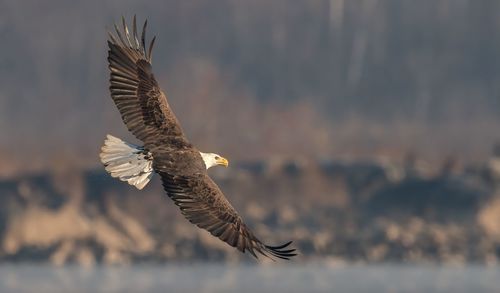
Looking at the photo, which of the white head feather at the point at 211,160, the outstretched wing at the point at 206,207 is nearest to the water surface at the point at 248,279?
the white head feather at the point at 211,160

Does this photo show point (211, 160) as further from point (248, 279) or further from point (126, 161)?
point (248, 279)

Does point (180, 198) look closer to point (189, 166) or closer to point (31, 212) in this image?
point (189, 166)

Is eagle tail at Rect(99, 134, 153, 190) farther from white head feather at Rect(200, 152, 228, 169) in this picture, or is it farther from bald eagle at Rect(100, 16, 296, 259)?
white head feather at Rect(200, 152, 228, 169)

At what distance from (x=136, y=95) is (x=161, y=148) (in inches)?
28.9

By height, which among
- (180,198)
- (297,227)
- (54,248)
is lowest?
(180,198)

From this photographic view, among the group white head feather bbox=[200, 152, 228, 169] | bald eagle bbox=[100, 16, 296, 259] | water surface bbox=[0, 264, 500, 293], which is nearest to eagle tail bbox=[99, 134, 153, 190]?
bald eagle bbox=[100, 16, 296, 259]

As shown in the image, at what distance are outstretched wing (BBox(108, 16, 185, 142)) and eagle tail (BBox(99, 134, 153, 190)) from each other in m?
0.32

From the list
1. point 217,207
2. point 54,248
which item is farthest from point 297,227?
point 217,207

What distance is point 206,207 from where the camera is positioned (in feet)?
56.1

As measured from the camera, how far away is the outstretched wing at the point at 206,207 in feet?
55.6

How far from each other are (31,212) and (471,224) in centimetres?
1986

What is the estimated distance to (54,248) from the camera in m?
61.7

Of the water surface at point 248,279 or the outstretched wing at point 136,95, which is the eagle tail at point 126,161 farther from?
the water surface at point 248,279

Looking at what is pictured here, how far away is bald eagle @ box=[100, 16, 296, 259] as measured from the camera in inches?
657
